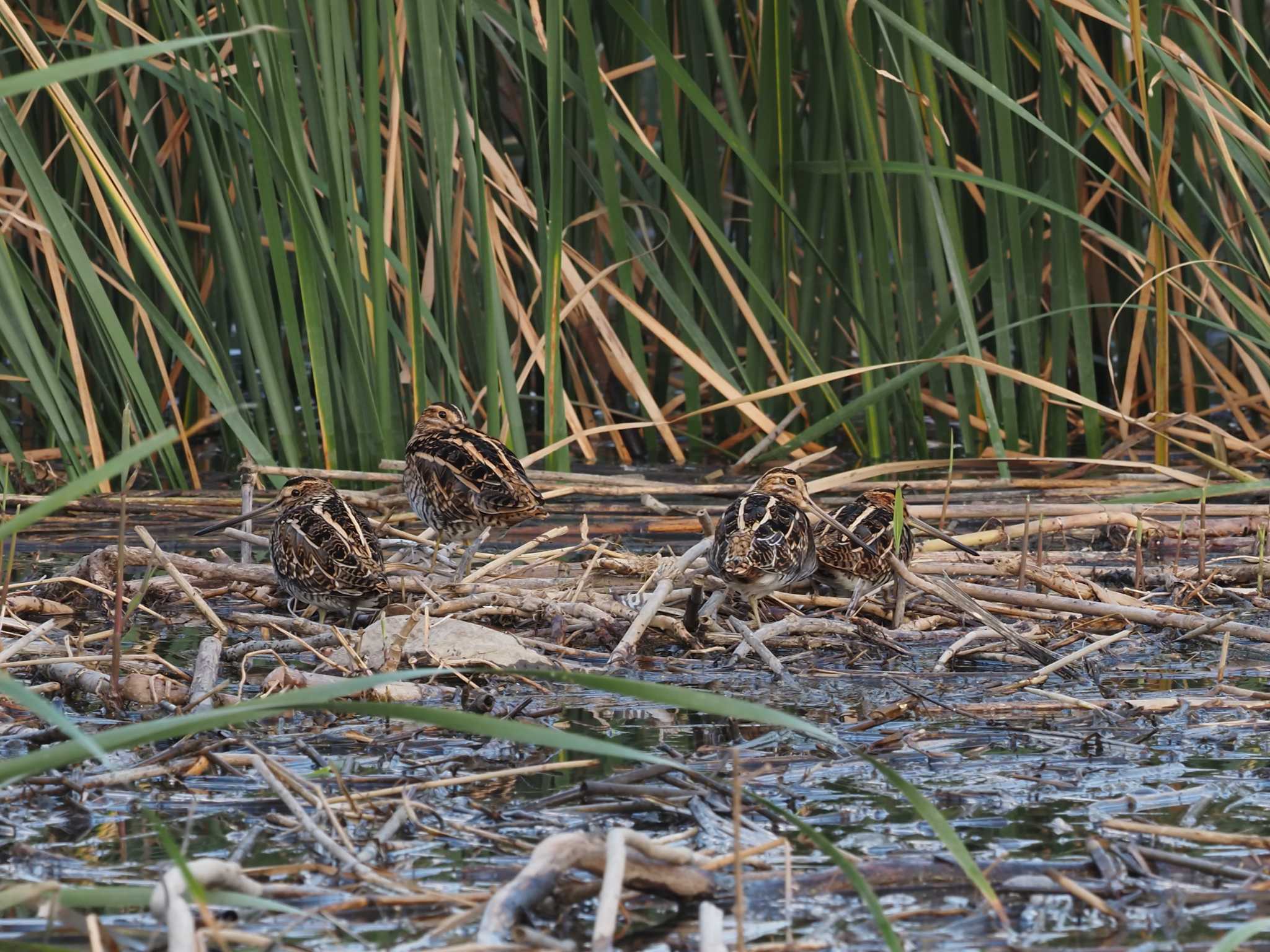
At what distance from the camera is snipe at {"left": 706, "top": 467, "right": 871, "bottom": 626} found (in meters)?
4.27

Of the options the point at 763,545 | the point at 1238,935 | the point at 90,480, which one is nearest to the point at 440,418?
the point at 763,545

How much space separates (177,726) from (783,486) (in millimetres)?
2861

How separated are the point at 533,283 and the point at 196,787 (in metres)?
4.61

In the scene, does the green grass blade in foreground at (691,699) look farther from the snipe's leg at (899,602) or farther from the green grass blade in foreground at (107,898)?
the snipe's leg at (899,602)

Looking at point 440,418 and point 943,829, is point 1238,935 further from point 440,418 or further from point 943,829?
point 440,418

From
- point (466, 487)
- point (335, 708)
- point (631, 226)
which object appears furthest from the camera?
point (631, 226)

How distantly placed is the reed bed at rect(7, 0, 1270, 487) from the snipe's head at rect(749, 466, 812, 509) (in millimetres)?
1295

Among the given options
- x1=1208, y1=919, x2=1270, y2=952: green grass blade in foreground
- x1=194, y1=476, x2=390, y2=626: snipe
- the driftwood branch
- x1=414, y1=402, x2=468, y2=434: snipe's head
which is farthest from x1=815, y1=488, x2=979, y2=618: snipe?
x1=1208, y1=919, x2=1270, y2=952: green grass blade in foreground

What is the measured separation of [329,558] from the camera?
4.67 metres

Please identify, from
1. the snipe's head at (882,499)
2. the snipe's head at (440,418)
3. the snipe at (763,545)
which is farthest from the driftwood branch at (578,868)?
the snipe's head at (440,418)

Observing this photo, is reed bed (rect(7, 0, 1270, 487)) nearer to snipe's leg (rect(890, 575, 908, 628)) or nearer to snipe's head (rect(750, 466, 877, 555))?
snipe's head (rect(750, 466, 877, 555))

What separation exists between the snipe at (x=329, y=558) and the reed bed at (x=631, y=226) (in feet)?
2.33

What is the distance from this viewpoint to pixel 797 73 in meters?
7.43

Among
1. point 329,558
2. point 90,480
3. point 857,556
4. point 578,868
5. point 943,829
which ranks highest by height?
point 90,480
